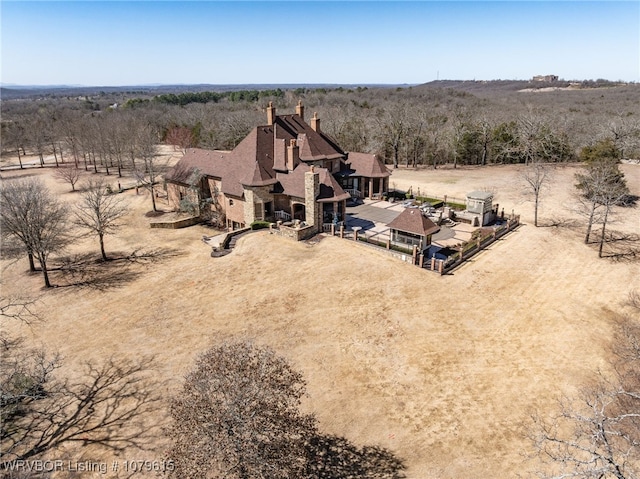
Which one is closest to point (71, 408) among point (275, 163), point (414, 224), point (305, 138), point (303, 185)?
point (414, 224)

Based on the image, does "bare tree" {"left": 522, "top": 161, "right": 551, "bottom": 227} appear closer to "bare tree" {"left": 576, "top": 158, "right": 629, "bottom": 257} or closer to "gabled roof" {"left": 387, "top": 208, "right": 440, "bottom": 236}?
"bare tree" {"left": 576, "top": 158, "right": 629, "bottom": 257}

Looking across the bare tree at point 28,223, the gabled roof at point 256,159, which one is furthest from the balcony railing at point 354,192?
the bare tree at point 28,223

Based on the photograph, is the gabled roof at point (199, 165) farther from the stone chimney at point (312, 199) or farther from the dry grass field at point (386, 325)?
the stone chimney at point (312, 199)

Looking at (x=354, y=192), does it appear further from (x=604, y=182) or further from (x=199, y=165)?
(x=604, y=182)

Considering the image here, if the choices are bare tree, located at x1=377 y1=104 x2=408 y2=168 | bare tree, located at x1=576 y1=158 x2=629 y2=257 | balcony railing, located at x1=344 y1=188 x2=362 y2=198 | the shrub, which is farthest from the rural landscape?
bare tree, located at x1=377 y1=104 x2=408 y2=168

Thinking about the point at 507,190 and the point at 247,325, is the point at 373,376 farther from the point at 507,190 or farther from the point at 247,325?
the point at 507,190
